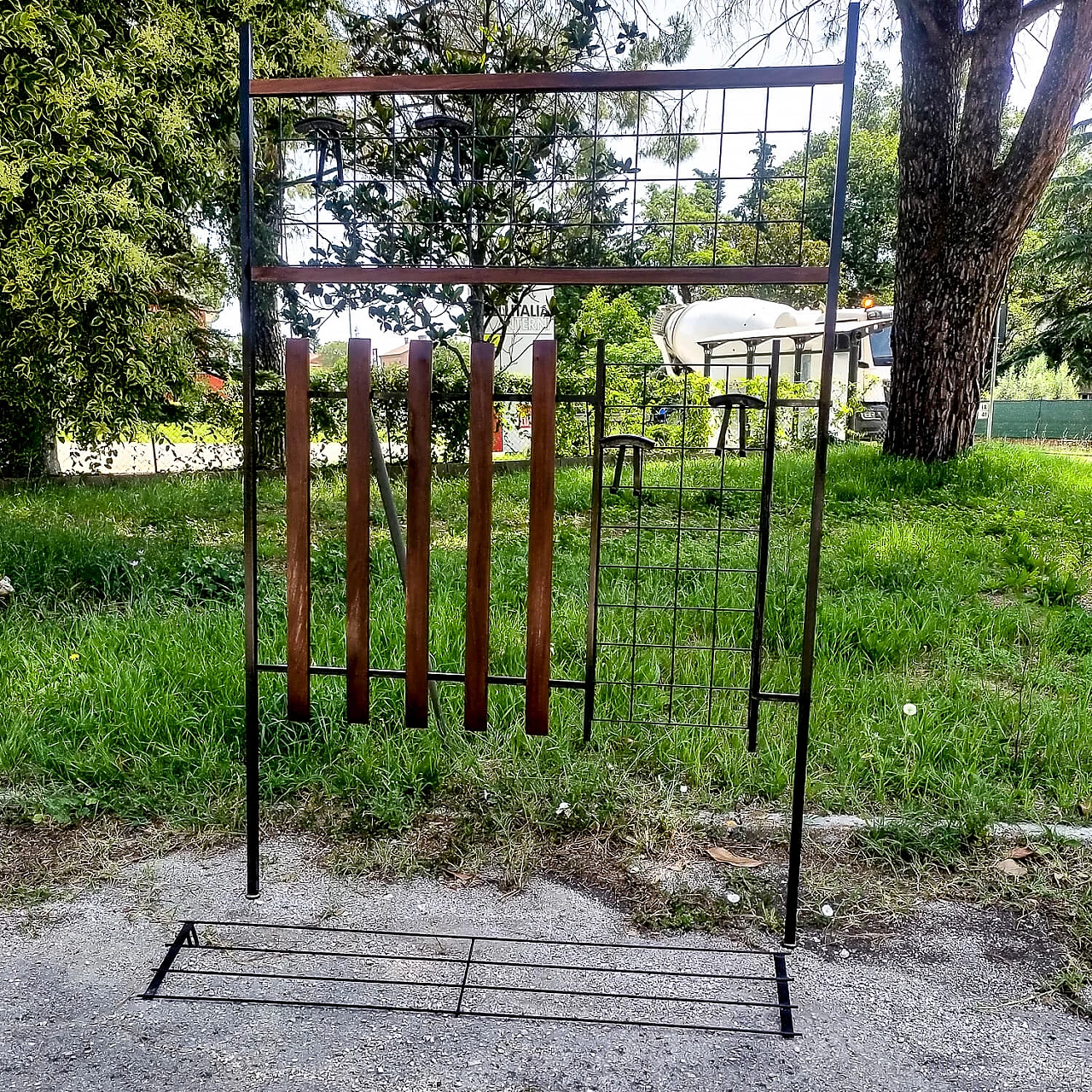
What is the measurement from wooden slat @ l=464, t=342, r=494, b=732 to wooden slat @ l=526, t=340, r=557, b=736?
117 millimetres

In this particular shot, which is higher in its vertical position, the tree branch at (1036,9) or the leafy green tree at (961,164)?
the tree branch at (1036,9)

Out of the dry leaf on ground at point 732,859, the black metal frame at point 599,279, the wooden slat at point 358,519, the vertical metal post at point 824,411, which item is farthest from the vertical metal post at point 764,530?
the wooden slat at point 358,519

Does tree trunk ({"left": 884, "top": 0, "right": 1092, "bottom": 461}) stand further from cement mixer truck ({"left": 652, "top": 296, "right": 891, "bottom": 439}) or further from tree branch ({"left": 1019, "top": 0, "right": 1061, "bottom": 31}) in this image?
cement mixer truck ({"left": 652, "top": 296, "right": 891, "bottom": 439})

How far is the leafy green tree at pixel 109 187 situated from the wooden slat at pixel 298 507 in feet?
9.51

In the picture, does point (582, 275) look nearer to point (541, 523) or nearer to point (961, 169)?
point (541, 523)

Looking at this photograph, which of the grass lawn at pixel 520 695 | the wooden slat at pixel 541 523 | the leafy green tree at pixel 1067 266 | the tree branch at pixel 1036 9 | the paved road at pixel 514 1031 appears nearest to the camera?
the paved road at pixel 514 1031

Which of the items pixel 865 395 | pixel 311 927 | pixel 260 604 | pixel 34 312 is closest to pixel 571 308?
pixel 260 604

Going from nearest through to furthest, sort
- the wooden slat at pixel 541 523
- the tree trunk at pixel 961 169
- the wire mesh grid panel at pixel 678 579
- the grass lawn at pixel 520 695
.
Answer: the wooden slat at pixel 541 523 < the wire mesh grid panel at pixel 678 579 < the grass lawn at pixel 520 695 < the tree trunk at pixel 961 169

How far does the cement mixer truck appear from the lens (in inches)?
353

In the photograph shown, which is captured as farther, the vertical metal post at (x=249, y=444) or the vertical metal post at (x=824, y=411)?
the vertical metal post at (x=249, y=444)

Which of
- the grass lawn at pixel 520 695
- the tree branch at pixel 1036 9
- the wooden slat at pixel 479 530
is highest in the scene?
the tree branch at pixel 1036 9

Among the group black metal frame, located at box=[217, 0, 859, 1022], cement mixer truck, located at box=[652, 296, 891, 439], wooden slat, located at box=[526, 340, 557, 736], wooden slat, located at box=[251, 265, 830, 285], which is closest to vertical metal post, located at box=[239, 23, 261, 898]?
A: black metal frame, located at box=[217, 0, 859, 1022]

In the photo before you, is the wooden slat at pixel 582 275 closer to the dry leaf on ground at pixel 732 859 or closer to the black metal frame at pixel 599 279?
the black metal frame at pixel 599 279

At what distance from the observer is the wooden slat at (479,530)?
2336 millimetres
